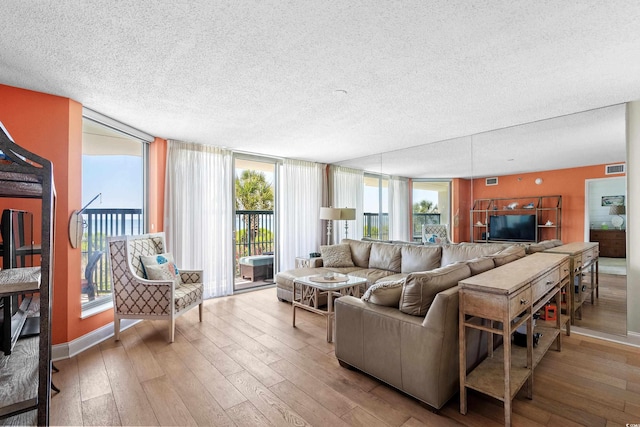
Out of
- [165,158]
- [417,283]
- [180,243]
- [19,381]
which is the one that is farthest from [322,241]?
[19,381]

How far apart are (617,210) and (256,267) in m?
5.05

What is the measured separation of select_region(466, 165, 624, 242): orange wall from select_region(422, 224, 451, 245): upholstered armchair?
0.85 meters

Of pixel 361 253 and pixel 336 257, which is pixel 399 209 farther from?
pixel 336 257

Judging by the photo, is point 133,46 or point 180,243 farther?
point 180,243

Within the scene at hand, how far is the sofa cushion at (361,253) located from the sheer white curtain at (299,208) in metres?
1.21

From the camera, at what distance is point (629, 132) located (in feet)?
9.72

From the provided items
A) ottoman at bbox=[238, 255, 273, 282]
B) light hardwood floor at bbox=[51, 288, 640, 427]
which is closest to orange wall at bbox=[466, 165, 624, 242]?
light hardwood floor at bbox=[51, 288, 640, 427]

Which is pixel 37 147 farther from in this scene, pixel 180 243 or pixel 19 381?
pixel 19 381

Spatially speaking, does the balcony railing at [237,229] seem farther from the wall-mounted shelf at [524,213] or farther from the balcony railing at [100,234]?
the wall-mounted shelf at [524,213]

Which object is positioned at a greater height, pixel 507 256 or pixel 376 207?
pixel 376 207

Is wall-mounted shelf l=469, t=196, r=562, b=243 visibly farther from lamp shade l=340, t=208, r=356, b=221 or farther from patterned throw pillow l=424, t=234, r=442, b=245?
lamp shade l=340, t=208, r=356, b=221

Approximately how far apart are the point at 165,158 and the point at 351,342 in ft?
11.8

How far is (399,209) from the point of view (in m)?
5.21

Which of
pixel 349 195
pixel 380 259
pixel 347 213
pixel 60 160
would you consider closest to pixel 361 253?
pixel 380 259
